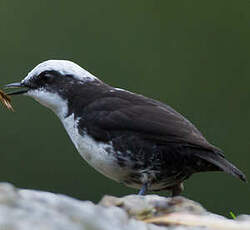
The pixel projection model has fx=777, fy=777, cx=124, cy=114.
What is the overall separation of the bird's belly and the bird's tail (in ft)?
1.31

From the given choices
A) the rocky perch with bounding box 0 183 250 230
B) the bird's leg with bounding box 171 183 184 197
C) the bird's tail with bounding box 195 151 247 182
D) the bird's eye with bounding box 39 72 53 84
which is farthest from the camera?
the bird's eye with bounding box 39 72 53 84

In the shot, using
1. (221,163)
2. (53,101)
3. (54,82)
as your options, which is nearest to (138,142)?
(221,163)

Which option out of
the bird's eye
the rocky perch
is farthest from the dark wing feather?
the rocky perch

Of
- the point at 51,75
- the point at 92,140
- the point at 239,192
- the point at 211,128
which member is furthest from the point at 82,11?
the point at 92,140

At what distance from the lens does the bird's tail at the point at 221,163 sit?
3418 mm

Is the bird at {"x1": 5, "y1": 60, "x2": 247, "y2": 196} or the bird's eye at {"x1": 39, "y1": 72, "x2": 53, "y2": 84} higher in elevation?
the bird's eye at {"x1": 39, "y1": 72, "x2": 53, "y2": 84}

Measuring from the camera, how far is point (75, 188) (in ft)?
22.0

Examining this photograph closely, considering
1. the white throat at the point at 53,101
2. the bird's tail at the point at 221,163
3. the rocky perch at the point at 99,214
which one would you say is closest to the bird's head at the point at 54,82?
the white throat at the point at 53,101

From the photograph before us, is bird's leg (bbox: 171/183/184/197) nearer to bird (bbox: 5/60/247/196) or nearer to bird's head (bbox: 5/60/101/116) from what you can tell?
bird (bbox: 5/60/247/196)

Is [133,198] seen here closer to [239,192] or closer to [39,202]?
[39,202]

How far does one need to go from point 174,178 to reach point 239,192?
3.51 m

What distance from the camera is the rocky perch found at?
1842 mm

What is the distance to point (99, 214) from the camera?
79.0 inches

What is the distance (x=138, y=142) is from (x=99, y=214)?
1643mm
